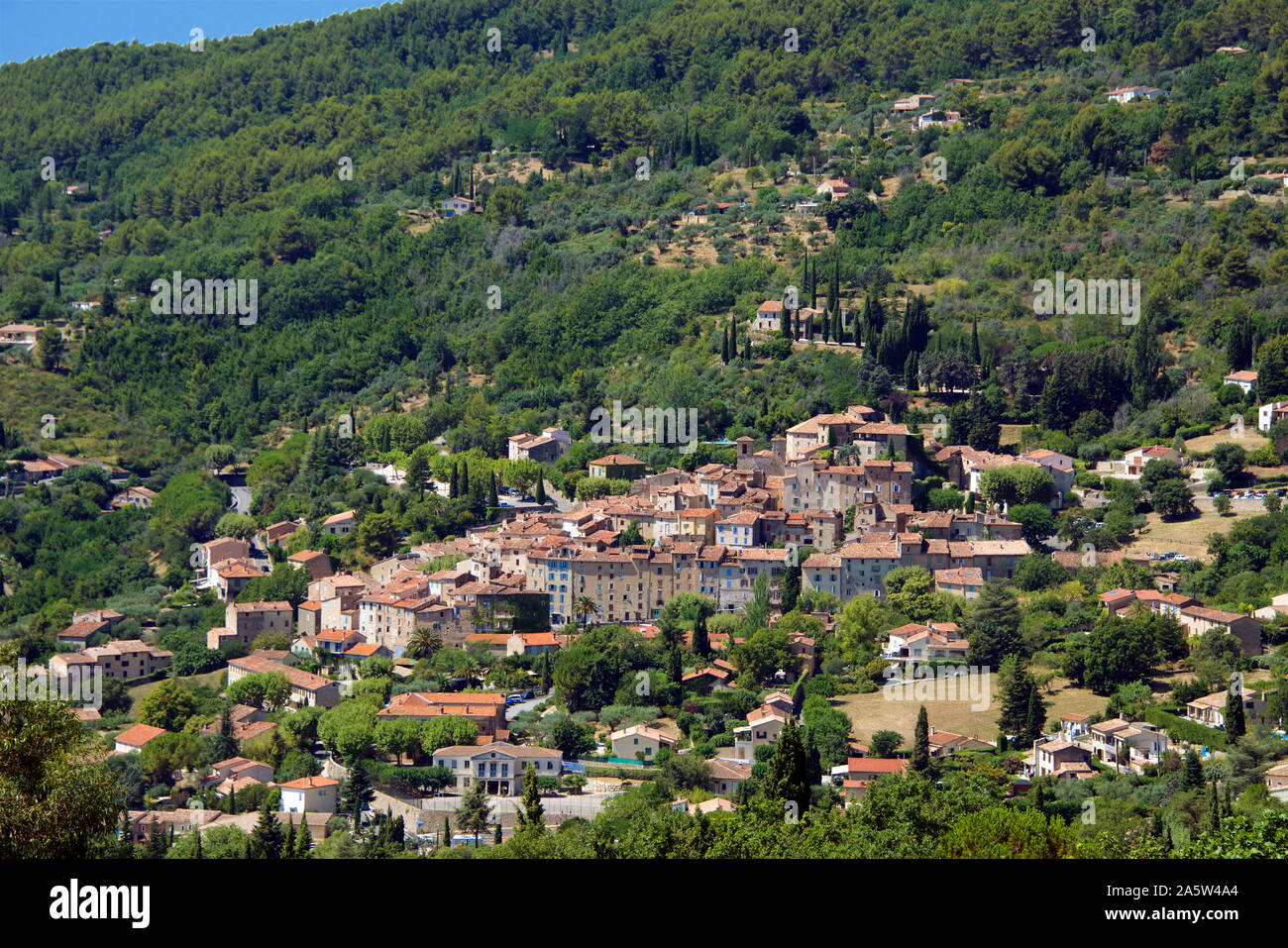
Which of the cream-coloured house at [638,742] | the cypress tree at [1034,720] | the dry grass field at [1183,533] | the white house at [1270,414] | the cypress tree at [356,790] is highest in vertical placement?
the white house at [1270,414]

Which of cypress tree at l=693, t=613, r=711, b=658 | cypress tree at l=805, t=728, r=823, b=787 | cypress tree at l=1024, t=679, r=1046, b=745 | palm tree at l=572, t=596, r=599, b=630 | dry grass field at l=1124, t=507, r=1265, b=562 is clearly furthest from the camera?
dry grass field at l=1124, t=507, r=1265, b=562

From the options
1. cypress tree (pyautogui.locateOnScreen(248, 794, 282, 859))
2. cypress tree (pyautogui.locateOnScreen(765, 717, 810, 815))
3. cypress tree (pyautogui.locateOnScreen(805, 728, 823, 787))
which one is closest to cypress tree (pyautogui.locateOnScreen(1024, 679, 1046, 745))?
cypress tree (pyautogui.locateOnScreen(805, 728, 823, 787))

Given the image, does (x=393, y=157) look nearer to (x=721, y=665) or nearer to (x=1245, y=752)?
(x=721, y=665)

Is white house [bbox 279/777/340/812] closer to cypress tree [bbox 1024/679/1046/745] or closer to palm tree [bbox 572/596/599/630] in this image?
palm tree [bbox 572/596/599/630]

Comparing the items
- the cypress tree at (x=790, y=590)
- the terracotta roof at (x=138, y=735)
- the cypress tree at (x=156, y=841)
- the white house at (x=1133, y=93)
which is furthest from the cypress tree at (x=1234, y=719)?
the white house at (x=1133, y=93)

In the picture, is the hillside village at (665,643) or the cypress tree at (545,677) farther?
the cypress tree at (545,677)

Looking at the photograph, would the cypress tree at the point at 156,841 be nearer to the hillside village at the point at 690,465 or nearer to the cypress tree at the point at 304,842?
the hillside village at the point at 690,465

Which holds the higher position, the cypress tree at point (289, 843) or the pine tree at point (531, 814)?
the pine tree at point (531, 814)
